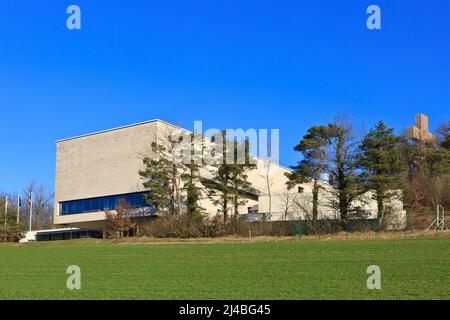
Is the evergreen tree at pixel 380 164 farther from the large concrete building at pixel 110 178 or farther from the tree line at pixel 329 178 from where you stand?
the large concrete building at pixel 110 178

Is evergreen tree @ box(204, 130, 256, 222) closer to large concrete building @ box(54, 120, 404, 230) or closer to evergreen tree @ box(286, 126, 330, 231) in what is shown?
large concrete building @ box(54, 120, 404, 230)

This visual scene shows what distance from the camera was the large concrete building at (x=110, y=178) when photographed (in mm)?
61938

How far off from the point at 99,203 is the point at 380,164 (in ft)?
119

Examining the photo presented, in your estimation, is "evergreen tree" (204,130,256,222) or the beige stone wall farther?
the beige stone wall

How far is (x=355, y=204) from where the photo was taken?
4881cm

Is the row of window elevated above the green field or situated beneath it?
elevated above

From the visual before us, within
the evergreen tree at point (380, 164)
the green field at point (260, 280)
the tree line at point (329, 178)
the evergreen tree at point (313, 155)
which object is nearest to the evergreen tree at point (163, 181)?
the tree line at point (329, 178)

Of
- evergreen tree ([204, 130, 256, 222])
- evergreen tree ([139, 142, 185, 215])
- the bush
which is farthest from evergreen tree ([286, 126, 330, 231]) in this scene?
the bush

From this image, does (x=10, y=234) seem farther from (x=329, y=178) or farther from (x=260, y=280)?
(x=260, y=280)


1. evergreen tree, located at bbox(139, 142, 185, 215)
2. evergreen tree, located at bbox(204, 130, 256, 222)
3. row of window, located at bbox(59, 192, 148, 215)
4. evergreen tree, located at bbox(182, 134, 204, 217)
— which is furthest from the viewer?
row of window, located at bbox(59, 192, 148, 215)

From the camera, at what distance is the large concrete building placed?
61.9 metres

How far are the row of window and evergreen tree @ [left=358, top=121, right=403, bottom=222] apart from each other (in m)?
25.0

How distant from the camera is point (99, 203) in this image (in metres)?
67.2
